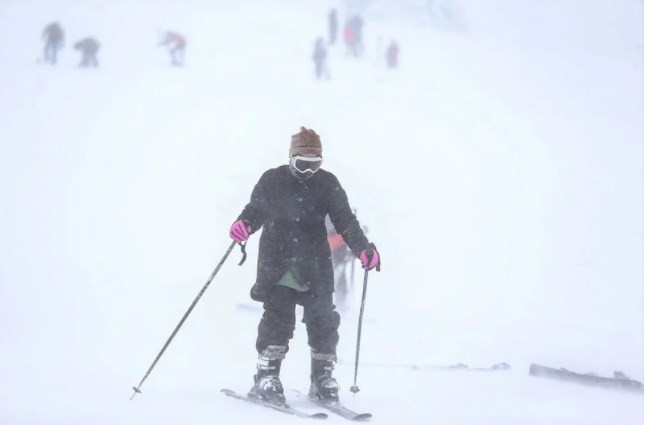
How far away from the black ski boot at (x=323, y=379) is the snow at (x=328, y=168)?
12 centimetres

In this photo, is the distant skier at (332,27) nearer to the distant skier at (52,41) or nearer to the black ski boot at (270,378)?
the distant skier at (52,41)

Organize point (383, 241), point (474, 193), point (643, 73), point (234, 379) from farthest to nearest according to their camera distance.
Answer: point (643, 73) → point (474, 193) → point (383, 241) → point (234, 379)

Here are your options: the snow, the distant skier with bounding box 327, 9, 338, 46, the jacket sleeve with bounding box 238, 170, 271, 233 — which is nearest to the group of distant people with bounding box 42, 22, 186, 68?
the snow

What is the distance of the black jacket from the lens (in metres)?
4.47

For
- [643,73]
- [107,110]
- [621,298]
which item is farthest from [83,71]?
[643,73]

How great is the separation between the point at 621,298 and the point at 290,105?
31.1 ft

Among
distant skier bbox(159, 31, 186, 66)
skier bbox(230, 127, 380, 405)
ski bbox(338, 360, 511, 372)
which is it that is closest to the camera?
skier bbox(230, 127, 380, 405)

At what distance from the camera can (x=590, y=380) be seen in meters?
6.31

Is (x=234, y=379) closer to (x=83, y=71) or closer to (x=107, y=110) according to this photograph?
(x=107, y=110)

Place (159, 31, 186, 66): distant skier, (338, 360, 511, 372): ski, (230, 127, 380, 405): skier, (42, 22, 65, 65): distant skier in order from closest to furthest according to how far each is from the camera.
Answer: (230, 127, 380, 405): skier < (338, 360, 511, 372): ski < (42, 22, 65, 65): distant skier < (159, 31, 186, 66): distant skier

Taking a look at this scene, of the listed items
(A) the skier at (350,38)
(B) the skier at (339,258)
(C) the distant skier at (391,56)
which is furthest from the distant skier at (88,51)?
(B) the skier at (339,258)

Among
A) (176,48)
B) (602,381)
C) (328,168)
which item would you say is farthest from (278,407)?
(176,48)

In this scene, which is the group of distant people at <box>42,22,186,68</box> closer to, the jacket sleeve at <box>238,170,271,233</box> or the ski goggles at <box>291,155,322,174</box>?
the jacket sleeve at <box>238,170,271,233</box>

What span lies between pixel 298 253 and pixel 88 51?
17.4m
